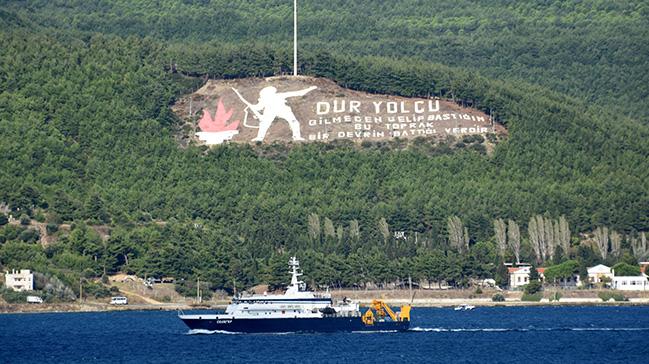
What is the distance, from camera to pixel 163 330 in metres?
179

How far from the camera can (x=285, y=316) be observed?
168 meters

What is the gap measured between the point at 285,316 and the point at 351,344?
386 inches

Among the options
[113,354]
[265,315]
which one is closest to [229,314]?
[265,315]

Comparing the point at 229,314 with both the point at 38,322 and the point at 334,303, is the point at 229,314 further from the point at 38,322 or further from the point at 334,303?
the point at 38,322

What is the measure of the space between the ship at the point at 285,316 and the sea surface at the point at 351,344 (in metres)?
0.91

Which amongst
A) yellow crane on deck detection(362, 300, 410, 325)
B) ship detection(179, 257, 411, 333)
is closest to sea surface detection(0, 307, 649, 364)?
ship detection(179, 257, 411, 333)

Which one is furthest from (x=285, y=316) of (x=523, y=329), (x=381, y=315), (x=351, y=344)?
(x=523, y=329)

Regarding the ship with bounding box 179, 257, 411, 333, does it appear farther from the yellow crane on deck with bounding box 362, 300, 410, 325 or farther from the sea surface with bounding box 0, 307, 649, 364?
the sea surface with bounding box 0, 307, 649, 364

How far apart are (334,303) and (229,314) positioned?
38.2 ft

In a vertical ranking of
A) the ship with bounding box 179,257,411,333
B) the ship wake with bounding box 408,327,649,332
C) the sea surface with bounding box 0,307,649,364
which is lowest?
the sea surface with bounding box 0,307,649,364

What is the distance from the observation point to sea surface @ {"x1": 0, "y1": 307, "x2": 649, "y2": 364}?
488 ft

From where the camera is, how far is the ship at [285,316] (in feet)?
550

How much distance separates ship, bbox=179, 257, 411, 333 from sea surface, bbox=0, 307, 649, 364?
0.91 meters

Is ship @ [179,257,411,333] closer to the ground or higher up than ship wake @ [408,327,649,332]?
higher up
